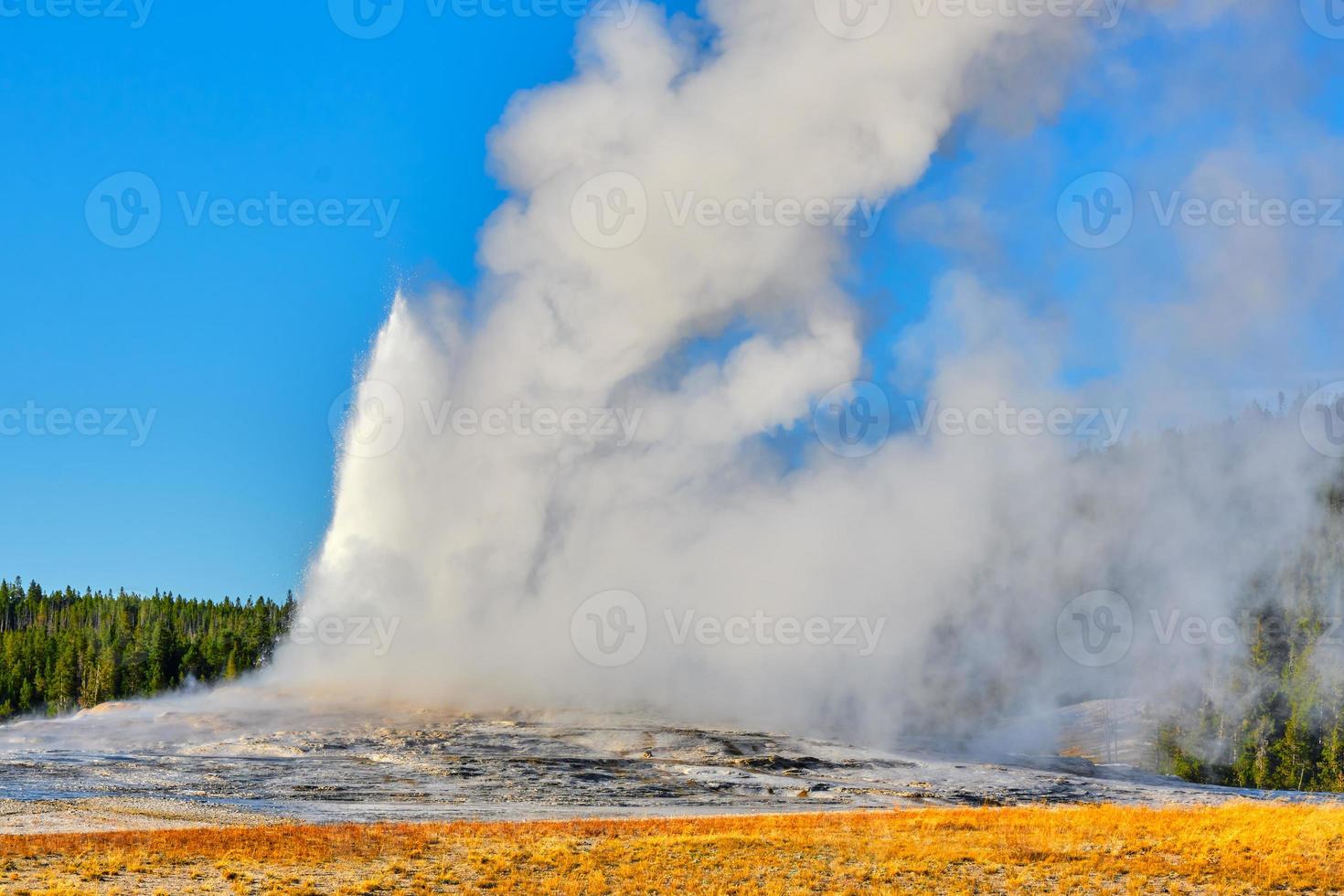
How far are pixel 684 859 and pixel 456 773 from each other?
62.4 feet

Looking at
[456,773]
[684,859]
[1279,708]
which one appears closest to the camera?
[684,859]

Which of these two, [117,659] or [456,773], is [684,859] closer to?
[456,773]

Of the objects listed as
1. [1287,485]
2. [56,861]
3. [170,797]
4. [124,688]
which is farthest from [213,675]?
[1287,485]

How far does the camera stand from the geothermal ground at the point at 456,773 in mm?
33688

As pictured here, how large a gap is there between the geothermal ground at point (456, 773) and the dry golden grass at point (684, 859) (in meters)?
4.78

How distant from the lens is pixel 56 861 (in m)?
22.4

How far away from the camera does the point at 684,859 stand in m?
24.9

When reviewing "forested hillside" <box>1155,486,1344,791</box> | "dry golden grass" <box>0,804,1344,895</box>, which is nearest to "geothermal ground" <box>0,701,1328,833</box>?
"dry golden grass" <box>0,804,1344,895</box>

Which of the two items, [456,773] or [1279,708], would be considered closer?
[456,773]

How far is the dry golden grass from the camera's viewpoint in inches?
868

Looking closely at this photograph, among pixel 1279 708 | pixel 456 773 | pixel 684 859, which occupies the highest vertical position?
pixel 684 859

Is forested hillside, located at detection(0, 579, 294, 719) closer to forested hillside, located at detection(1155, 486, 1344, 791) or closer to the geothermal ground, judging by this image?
the geothermal ground

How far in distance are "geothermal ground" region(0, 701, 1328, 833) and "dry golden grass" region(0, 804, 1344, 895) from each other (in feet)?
15.7

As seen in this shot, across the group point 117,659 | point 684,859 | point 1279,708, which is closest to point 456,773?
point 684,859
